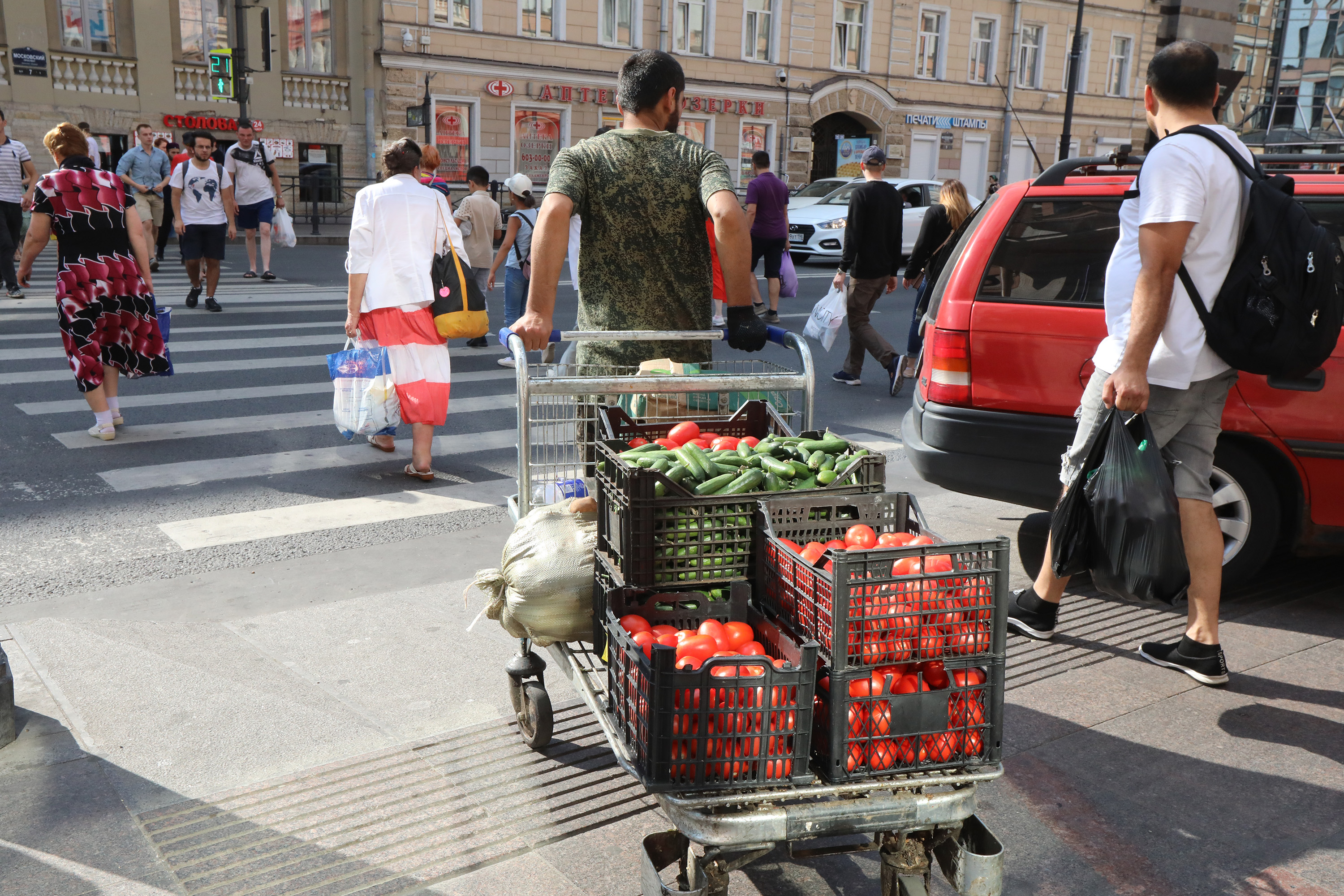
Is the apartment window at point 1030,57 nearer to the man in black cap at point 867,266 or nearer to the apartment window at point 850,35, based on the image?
the apartment window at point 850,35

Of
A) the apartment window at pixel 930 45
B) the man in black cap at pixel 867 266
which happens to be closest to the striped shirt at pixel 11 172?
the man in black cap at pixel 867 266

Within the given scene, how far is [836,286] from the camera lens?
9578 mm

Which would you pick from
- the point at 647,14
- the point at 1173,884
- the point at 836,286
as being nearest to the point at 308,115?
the point at 647,14

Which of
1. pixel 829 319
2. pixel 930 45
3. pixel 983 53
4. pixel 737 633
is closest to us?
pixel 737 633

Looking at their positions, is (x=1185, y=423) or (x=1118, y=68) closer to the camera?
(x=1185, y=423)

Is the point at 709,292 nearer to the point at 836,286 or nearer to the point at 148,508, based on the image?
the point at 148,508

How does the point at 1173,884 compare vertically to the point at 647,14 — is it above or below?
below

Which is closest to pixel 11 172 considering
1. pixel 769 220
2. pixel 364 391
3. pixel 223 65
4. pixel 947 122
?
pixel 769 220

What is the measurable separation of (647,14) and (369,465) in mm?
27540

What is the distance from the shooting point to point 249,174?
1402cm

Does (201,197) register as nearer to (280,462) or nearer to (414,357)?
(280,462)

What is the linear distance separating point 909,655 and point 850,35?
36.0 m

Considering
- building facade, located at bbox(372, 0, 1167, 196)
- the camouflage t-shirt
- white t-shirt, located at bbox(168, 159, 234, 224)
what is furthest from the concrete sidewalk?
building facade, located at bbox(372, 0, 1167, 196)

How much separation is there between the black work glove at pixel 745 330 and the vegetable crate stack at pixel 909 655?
123cm
